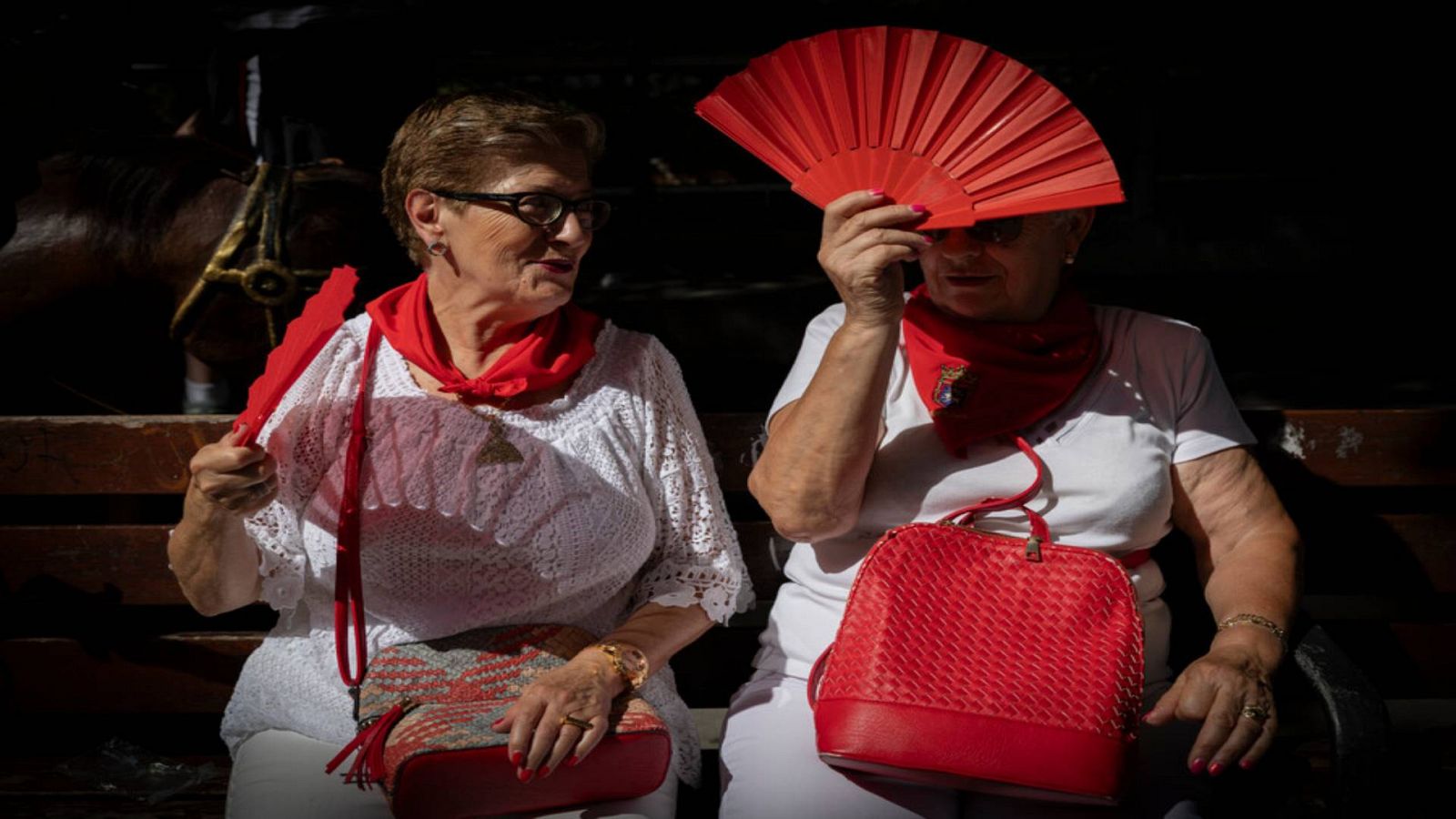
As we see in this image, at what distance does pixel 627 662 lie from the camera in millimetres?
2020

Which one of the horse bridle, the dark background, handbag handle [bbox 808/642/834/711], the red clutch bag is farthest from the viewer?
the dark background

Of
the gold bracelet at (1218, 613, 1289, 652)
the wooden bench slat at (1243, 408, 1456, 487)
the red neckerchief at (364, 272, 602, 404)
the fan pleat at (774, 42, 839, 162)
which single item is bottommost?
the gold bracelet at (1218, 613, 1289, 652)

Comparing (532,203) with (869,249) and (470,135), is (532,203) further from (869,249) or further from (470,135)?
(869,249)

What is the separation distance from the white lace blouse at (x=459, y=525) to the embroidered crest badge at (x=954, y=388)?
0.42 m

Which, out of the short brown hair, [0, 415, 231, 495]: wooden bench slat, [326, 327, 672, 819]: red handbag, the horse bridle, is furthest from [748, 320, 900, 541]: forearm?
the horse bridle

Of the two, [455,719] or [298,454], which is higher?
[298,454]

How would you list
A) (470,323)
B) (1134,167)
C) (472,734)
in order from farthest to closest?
(1134,167) < (470,323) < (472,734)

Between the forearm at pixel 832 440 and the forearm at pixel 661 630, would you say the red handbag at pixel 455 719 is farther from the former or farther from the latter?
the forearm at pixel 832 440

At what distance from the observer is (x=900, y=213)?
6.05ft

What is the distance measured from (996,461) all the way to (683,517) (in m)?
0.52

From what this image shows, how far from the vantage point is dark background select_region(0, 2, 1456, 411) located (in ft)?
18.3

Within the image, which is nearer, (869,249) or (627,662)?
(869,249)

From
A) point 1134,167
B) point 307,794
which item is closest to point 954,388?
point 307,794

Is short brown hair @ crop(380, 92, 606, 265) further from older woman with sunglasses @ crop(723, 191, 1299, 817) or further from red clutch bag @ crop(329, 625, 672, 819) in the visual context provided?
red clutch bag @ crop(329, 625, 672, 819)
